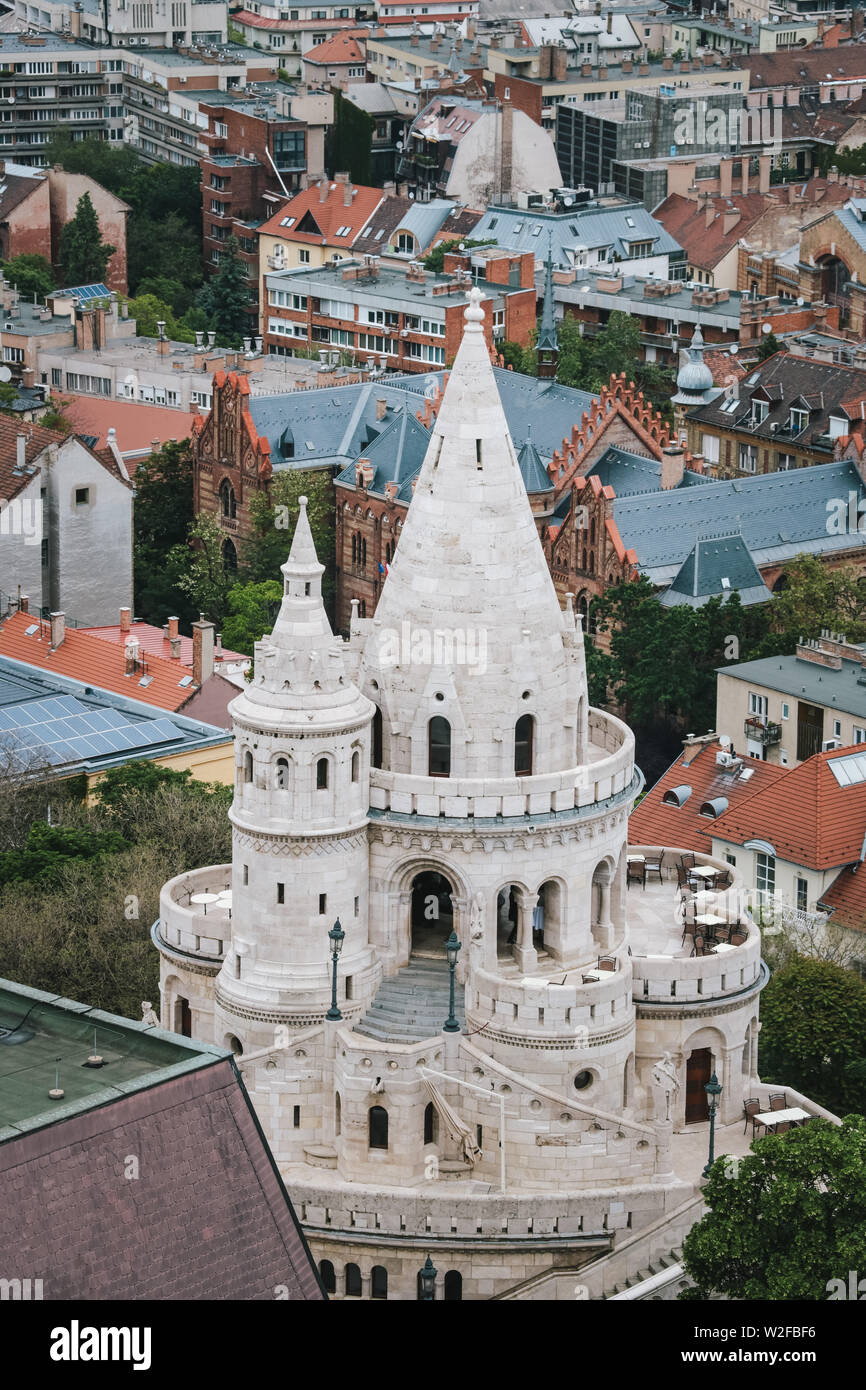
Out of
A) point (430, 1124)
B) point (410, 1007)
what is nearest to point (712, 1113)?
point (430, 1124)

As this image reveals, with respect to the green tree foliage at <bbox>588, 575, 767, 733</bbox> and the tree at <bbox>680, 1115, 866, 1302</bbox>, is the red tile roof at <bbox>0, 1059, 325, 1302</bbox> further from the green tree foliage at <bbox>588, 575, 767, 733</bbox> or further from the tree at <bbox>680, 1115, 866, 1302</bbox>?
the green tree foliage at <bbox>588, 575, 767, 733</bbox>

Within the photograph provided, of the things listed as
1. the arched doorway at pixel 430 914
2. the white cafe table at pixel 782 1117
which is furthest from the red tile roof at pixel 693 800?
the arched doorway at pixel 430 914

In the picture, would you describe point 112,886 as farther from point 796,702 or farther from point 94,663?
point 94,663

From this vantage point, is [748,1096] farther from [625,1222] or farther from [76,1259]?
[76,1259]

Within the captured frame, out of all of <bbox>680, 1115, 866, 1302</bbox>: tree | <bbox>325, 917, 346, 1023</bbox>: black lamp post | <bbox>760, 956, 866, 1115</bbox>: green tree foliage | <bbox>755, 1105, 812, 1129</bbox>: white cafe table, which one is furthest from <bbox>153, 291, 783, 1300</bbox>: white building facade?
<bbox>760, 956, 866, 1115</bbox>: green tree foliage

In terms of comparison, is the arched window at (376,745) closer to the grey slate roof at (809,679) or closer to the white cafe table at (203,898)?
the white cafe table at (203,898)

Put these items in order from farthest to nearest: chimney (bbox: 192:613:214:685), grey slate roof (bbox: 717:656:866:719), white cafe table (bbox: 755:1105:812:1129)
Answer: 1. chimney (bbox: 192:613:214:685)
2. grey slate roof (bbox: 717:656:866:719)
3. white cafe table (bbox: 755:1105:812:1129)
